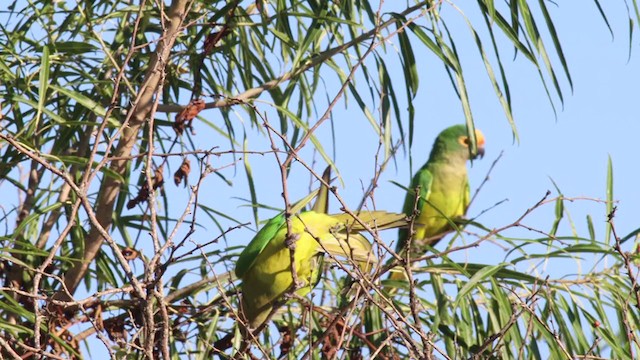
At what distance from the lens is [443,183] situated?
18.0 feet

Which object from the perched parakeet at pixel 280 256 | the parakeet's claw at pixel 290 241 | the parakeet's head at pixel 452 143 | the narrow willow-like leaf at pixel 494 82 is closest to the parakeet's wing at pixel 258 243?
the perched parakeet at pixel 280 256

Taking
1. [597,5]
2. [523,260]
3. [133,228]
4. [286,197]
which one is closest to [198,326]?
[133,228]

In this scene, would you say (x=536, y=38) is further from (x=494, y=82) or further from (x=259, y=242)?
(x=259, y=242)

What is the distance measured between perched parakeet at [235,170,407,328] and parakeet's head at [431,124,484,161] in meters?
2.98

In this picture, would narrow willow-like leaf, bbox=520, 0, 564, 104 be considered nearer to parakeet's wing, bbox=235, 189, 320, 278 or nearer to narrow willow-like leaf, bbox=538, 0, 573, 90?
narrow willow-like leaf, bbox=538, 0, 573, 90

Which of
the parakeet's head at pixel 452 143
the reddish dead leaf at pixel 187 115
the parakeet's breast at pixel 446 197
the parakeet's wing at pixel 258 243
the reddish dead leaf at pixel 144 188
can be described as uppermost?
the parakeet's head at pixel 452 143

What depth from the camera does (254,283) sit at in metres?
2.80

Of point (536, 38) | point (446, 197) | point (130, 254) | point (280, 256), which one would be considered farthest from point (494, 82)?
point (446, 197)

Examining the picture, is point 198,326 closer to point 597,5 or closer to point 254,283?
point 254,283

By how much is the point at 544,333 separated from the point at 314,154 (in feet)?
3.61

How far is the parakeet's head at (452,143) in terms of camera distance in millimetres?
5672

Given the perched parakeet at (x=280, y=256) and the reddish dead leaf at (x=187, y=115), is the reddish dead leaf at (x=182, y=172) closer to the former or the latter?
the reddish dead leaf at (x=187, y=115)

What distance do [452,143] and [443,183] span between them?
1.12 feet

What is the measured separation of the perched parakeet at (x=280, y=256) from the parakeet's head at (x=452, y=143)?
9.77ft
